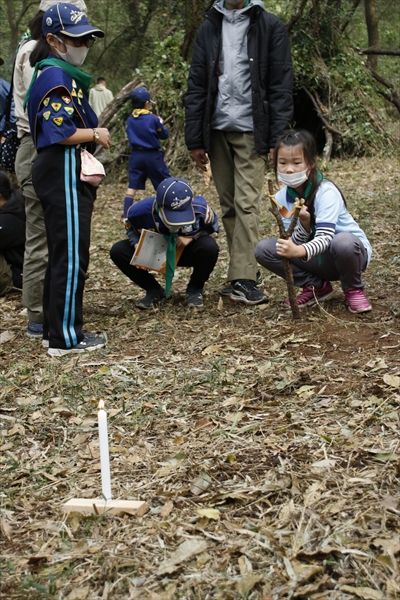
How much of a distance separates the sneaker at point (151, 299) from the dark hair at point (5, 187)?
168cm

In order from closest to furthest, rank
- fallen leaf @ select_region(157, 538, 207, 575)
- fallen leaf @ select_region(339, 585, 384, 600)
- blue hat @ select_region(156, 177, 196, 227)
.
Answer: fallen leaf @ select_region(339, 585, 384, 600) < fallen leaf @ select_region(157, 538, 207, 575) < blue hat @ select_region(156, 177, 196, 227)

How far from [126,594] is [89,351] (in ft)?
7.99

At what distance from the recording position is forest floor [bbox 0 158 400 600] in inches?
90.2

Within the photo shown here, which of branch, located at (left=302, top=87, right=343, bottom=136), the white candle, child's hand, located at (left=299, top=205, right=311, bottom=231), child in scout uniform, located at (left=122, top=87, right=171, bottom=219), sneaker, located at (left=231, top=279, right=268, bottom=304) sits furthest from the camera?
branch, located at (left=302, top=87, right=343, bottom=136)

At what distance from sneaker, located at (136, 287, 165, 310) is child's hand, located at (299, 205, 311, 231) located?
4.67ft

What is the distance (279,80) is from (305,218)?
121 centimetres

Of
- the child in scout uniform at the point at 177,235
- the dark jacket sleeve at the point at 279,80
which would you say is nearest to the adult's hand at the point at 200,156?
the child in scout uniform at the point at 177,235

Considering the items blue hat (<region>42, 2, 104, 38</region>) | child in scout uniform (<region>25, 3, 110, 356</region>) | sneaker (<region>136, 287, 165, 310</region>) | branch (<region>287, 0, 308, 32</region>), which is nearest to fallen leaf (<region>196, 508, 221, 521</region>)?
child in scout uniform (<region>25, 3, 110, 356</region>)

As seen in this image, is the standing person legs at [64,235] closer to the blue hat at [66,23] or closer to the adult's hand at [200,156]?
the blue hat at [66,23]

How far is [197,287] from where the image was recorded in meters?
5.50

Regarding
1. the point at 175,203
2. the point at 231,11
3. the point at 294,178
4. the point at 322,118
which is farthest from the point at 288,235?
the point at 322,118

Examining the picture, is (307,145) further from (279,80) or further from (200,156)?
(200,156)

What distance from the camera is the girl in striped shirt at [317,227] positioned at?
14.6 feet

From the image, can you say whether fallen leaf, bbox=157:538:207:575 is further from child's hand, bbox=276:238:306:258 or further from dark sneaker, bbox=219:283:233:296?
dark sneaker, bbox=219:283:233:296
